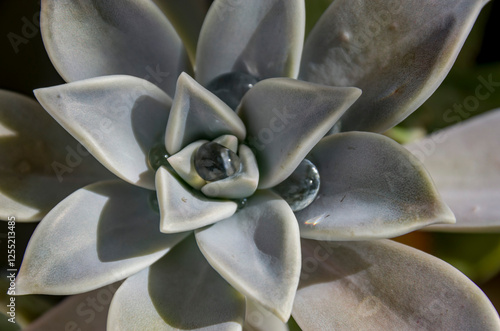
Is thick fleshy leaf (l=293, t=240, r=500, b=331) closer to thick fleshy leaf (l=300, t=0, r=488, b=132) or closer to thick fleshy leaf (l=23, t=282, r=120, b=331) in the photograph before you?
thick fleshy leaf (l=300, t=0, r=488, b=132)

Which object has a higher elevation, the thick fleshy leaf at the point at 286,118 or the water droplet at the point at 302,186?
the thick fleshy leaf at the point at 286,118

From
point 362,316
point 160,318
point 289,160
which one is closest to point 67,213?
point 160,318

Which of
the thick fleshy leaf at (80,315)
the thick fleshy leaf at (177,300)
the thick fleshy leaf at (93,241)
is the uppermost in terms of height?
the thick fleshy leaf at (93,241)

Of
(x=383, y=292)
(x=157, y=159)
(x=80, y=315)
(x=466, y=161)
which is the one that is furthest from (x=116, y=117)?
(x=466, y=161)

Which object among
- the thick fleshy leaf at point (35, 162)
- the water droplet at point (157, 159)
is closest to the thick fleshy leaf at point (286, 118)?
the water droplet at point (157, 159)

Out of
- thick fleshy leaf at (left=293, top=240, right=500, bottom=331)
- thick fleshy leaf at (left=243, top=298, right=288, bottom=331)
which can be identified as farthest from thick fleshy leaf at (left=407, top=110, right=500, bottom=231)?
thick fleshy leaf at (left=243, top=298, right=288, bottom=331)

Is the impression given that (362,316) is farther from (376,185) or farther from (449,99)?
(449,99)

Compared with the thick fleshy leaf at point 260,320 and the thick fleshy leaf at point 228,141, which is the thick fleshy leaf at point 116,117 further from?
the thick fleshy leaf at point 260,320

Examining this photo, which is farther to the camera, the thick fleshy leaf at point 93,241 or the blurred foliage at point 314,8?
→ the blurred foliage at point 314,8

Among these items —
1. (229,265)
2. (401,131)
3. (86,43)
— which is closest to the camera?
(229,265)
